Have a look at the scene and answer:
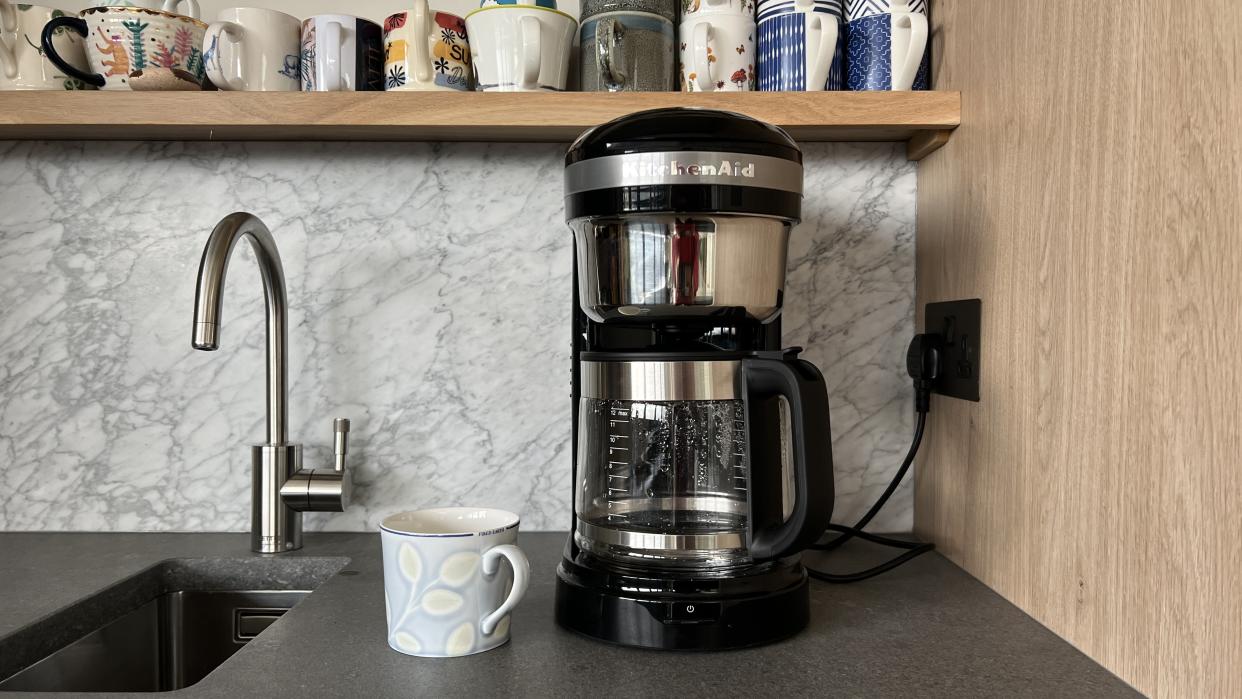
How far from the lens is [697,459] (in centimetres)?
75

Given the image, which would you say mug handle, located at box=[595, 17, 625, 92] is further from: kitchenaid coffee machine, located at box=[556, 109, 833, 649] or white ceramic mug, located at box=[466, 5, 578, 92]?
kitchenaid coffee machine, located at box=[556, 109, 833, 649]

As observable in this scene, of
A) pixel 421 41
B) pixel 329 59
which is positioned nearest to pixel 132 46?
pixel 329 59

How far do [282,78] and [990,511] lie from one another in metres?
0.86

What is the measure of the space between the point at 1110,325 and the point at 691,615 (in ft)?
1.20

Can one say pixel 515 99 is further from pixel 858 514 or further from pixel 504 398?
pixel 858 514

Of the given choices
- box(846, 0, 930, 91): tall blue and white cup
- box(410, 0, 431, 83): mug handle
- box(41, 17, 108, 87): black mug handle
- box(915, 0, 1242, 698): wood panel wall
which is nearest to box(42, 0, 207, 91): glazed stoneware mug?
box(41, 17, 108, 87): black mug handle

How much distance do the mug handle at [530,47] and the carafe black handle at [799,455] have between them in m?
0.43

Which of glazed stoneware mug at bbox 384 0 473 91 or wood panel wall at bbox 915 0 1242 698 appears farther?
glazed stoneware mug at bbox 384 0 473 91

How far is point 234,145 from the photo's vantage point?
1.08 m

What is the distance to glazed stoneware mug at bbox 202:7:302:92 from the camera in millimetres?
956

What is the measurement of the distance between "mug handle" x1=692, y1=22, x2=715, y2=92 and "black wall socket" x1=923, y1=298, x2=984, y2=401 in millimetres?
347

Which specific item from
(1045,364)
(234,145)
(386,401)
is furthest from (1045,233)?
(234,145)

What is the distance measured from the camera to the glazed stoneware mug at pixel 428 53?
952 millimetres

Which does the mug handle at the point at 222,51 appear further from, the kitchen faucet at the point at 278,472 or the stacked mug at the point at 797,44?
the stacked mug at the point at 797,44
